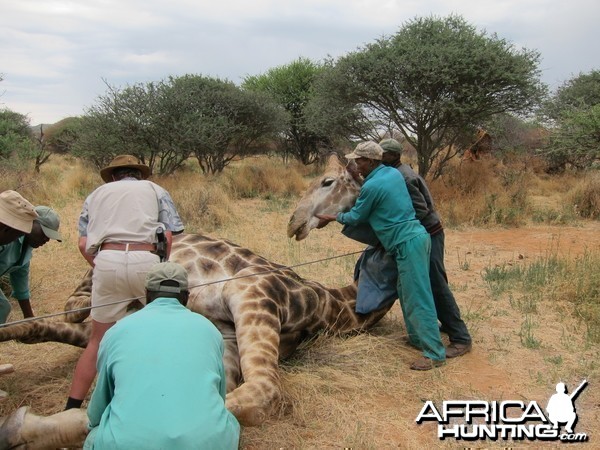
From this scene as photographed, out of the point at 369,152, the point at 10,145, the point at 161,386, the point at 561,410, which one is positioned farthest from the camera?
the point at 10,145

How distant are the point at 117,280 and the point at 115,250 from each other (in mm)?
192

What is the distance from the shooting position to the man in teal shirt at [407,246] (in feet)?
14.7

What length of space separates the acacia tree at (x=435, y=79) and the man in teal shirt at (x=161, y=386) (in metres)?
10.9

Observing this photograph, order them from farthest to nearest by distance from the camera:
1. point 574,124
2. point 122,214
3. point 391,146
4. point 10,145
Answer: point 10,145
point 574,124
point 391,146
point 122,214

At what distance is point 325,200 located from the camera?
5.36 meters

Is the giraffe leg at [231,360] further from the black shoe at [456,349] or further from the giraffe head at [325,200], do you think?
the black shoe at [456,349]

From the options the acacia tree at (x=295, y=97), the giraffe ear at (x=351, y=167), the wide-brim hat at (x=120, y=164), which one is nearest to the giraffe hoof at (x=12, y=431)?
the wide-brim hat at (x=120, y=164)

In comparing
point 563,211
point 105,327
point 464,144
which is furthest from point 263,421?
point 464,144

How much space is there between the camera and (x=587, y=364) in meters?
4.41

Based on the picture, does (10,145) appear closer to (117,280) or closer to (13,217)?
Answer: (13,217)

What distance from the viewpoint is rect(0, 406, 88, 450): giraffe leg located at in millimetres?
3146

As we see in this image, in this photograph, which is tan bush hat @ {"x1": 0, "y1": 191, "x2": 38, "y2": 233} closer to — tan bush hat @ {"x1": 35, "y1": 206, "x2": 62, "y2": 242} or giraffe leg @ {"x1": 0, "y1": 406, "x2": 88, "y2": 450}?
tan bush hat @ {"x1": 35, "y1": 206, "x2": 62, "y2": 242}

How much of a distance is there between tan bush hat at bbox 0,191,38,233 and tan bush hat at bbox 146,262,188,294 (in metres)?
1.89

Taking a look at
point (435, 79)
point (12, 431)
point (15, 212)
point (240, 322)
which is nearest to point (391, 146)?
point (240, 322)
